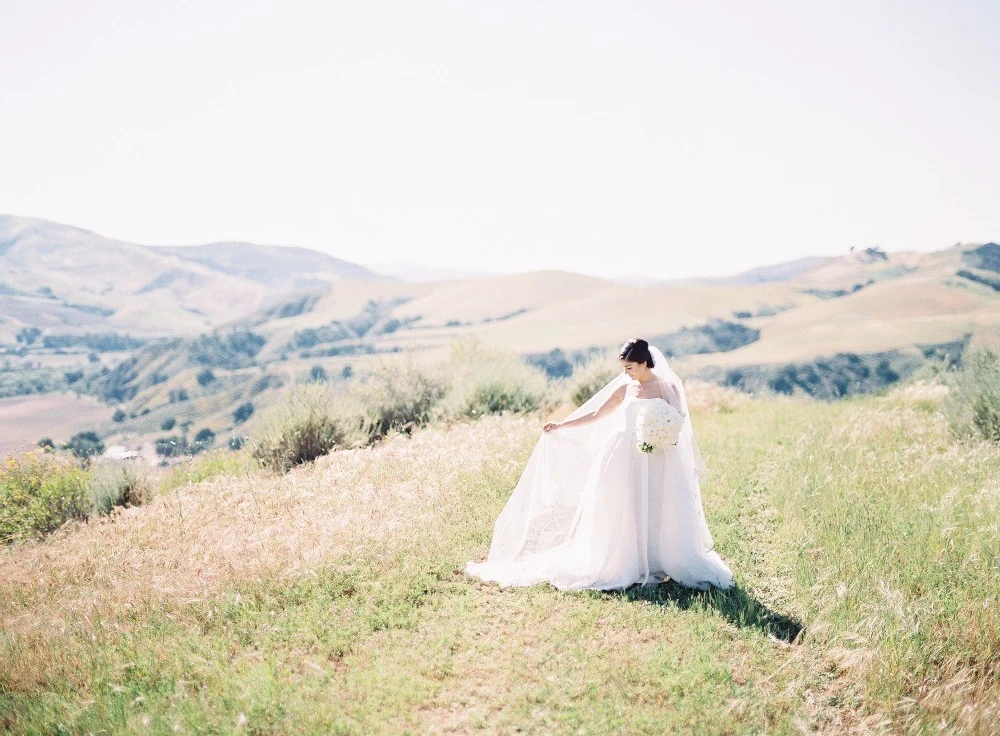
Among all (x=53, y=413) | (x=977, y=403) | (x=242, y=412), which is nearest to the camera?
(x=977, y=403)

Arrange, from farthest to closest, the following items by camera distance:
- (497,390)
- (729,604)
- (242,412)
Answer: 1. (242,412)
2. (497,390)
3. (729,604)

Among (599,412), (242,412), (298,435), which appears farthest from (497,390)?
(242,412)

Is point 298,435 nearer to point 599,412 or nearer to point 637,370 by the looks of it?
point 599,412

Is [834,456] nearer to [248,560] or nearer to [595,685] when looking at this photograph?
[595,685]

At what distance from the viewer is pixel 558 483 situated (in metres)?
6.71

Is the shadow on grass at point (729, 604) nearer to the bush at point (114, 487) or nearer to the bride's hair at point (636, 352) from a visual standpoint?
the bride's hair at point (636, 352)

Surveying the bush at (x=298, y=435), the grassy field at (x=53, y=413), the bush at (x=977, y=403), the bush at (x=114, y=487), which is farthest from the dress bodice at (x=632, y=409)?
the grassy field at (x=53, y=413)

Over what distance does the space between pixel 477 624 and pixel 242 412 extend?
141 meters

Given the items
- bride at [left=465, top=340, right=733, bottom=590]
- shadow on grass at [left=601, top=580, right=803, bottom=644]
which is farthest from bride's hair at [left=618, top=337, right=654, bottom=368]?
shadow on grass at [left=601, top=580, right=803, bottom=644]

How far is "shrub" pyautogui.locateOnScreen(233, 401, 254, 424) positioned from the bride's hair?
134 metres

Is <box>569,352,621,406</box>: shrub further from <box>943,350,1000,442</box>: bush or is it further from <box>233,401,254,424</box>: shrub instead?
<box>233,401,254,424</box>: shrub

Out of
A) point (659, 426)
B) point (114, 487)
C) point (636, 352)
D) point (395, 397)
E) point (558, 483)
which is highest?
point (636, 352)

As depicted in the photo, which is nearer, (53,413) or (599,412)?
(599,412)

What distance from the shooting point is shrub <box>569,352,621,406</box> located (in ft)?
52.4
